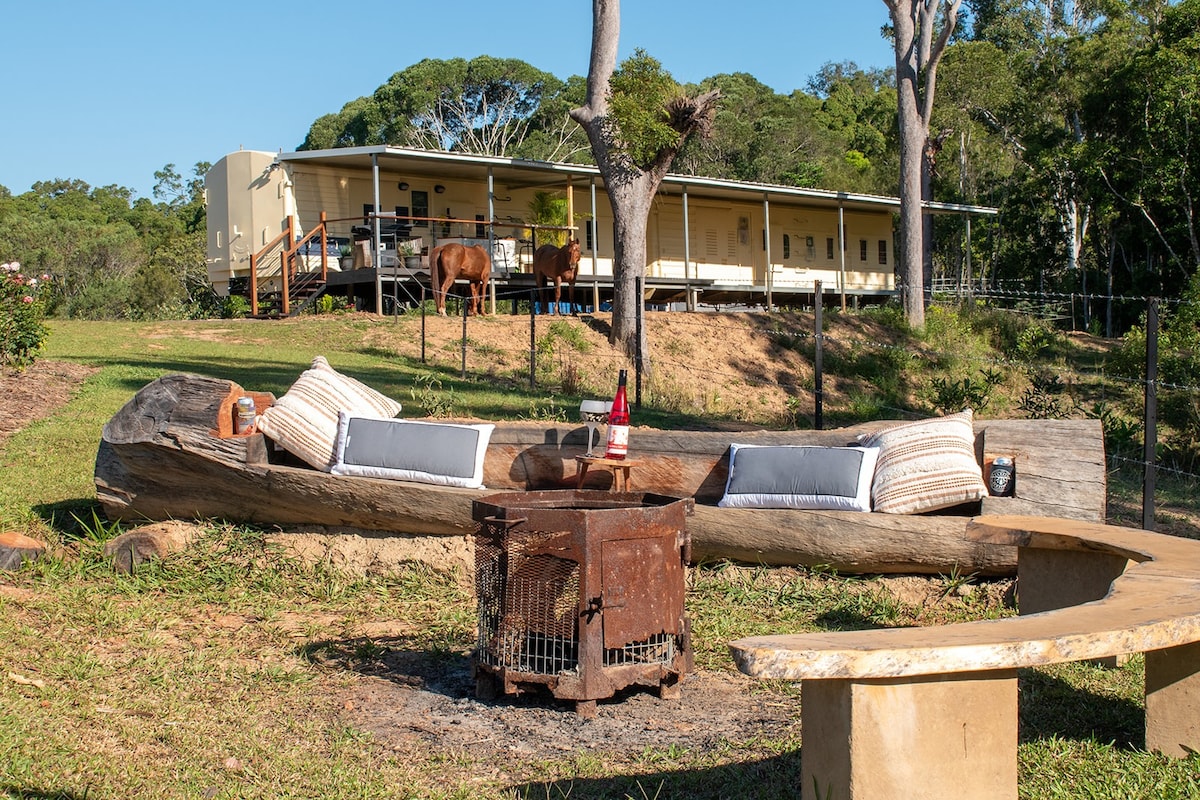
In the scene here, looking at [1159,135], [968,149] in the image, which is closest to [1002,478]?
[1159,135]

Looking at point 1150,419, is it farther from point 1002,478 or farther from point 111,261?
point 111,261

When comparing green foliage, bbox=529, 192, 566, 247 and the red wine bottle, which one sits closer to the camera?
the red wine bottle

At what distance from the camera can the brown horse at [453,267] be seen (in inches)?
805

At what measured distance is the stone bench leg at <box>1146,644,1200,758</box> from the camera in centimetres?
391

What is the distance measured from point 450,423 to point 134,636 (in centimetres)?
228

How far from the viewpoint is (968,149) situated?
4000 cm

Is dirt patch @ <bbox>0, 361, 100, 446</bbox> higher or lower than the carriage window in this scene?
lower

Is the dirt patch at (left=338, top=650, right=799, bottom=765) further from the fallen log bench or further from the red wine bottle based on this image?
the red wine bottle

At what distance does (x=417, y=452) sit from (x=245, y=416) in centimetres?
118

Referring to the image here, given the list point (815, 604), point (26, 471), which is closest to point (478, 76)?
point (26, 471)

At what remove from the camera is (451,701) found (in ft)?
15.5

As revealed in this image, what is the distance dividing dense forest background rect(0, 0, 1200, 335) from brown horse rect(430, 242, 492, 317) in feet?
15.5

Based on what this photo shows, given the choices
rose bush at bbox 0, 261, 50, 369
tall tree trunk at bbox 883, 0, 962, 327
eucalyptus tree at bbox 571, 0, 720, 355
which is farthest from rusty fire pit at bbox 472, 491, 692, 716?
tall tree trunk at bbox 883, 0, 962, 327

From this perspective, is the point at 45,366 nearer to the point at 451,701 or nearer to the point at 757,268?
the point at 451,701
